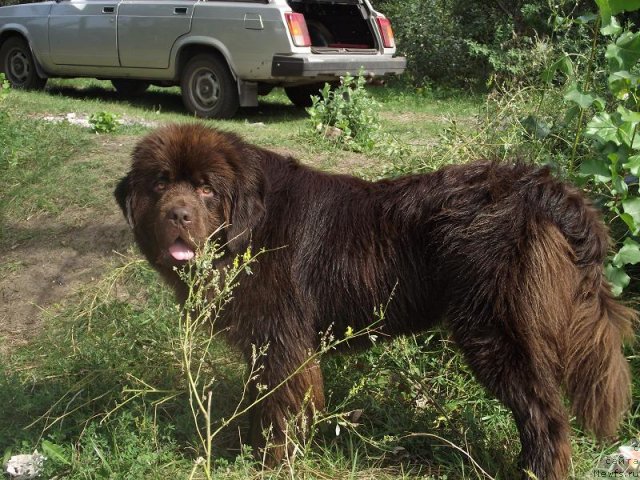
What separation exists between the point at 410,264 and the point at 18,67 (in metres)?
10.7

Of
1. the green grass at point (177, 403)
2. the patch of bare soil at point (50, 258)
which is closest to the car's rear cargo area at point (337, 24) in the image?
the green grass at point (177, 403)

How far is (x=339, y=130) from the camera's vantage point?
7613 mm

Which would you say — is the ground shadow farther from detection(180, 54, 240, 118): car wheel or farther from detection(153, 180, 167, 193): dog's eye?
detection(153, 180, 167, 193): dog's eye

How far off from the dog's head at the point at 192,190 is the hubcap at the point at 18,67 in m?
9.50

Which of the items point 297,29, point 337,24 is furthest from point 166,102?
point 297,29

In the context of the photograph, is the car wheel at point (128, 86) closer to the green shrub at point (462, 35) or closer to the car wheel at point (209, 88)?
the car wheel at point (209, 88)

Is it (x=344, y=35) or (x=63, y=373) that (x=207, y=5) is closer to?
(x=344, y=35)

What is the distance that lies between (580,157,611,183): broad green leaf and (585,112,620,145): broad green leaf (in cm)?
12

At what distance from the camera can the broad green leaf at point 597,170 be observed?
398 cm

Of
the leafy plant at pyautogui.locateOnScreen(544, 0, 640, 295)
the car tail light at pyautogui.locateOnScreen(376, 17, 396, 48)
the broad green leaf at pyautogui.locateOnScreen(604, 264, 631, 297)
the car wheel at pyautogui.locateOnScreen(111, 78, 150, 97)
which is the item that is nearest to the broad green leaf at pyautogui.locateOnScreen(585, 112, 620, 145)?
the leafy plant at pyautogui.locateOnScreen(544, 0, 640, 295)

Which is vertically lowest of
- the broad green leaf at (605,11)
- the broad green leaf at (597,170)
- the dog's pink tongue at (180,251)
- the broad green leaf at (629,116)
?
the dog's pink tongue at (180,251)

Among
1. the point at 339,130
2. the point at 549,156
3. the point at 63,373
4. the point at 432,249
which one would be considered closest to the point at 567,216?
the point at 432,249

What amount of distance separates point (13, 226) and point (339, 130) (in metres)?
3.14

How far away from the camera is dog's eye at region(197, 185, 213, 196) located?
3.66 meters
